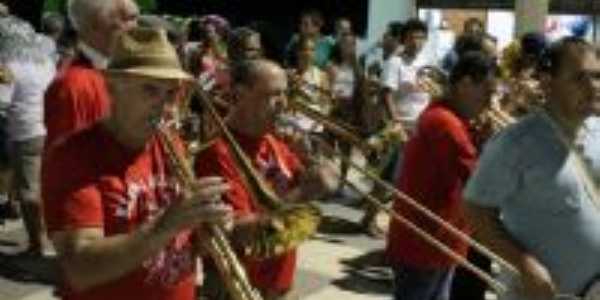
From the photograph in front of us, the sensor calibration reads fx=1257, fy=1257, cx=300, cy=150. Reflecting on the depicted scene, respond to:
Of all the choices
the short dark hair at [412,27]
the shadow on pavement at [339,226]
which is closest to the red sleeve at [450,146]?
the shadow on pavement at [339,226]

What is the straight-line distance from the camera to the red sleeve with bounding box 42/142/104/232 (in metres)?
3.06

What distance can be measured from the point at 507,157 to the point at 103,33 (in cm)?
171

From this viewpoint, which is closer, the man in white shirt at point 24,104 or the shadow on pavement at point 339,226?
the man in white shirt at point 24,104

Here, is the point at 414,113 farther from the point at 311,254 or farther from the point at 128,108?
the point at 128,108

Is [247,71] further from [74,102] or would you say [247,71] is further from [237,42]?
[237,42]

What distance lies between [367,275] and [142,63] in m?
5.72

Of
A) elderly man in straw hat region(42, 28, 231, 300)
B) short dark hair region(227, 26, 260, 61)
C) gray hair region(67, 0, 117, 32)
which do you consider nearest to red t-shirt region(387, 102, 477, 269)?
gray hair region(67, 0, 117, 32)

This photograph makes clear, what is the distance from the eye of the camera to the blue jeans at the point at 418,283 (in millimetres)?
5559

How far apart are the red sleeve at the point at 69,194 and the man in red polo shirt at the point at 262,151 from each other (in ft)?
3.98

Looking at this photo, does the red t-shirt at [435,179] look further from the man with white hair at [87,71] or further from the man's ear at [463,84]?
the man with white hair at [87,71]

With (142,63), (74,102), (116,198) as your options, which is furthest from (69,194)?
(74,102)

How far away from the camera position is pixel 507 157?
13.0 feet

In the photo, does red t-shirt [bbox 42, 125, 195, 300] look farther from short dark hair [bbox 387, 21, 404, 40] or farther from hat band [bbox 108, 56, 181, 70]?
short dark hair [bbox 387, 21, 404, 40]

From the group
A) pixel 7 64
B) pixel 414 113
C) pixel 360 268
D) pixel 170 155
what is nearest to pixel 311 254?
pixel 360 268
